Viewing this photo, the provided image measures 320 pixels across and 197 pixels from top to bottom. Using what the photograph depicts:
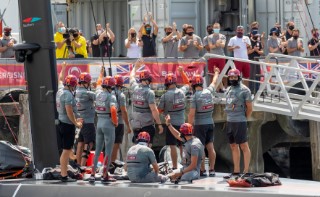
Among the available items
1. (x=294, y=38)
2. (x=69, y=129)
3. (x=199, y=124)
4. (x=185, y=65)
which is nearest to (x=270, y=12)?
(x=294, y=38)

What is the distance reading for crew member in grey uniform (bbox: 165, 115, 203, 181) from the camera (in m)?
18.8

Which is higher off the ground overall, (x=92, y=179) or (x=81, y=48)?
(x=81, y=48)

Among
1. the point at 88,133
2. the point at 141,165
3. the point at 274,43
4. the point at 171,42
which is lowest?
the point at 141,165

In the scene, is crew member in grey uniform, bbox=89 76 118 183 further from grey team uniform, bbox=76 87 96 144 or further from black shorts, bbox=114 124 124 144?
grey team uniform, bbox=76 87 96 144

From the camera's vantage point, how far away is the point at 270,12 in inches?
1213

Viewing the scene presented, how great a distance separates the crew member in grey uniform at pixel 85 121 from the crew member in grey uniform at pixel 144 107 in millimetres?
686

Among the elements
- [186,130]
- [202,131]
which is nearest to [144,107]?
[202,131]

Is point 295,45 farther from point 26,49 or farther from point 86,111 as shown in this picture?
point 26,49

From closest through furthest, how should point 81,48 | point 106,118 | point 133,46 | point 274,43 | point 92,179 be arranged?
1. point 92,179
2. point 106,118
3. point 81,48
4. point 133,46
5. point 274,43

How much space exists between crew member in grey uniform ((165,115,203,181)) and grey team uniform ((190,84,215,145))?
59.3 inches

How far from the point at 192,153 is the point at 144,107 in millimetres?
2317

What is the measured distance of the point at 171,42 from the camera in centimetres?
2705

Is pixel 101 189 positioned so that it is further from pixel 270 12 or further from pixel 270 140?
pixel 270 12

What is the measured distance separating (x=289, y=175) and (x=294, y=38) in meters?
3.29
